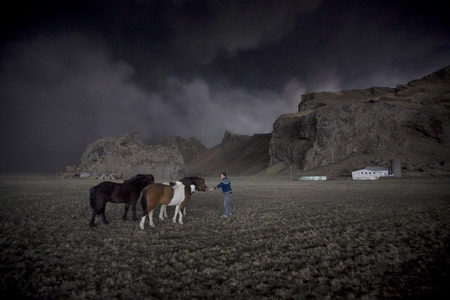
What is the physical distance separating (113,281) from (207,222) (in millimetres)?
6761

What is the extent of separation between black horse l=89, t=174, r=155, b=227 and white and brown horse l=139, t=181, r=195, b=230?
5.85 ft

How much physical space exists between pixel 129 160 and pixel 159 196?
385 feet

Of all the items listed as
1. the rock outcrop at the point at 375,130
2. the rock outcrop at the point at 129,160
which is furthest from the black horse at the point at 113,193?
the rock outcrop at the point at 129,160

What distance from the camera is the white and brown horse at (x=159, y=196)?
32.3 feet

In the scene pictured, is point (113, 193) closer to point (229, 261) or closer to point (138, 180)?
point (138, 180)

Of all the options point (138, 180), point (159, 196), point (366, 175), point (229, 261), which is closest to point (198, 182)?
point (138, 180)

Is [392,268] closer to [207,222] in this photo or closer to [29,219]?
[207,222]

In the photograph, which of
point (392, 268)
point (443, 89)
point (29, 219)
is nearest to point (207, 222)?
point (392, 268)

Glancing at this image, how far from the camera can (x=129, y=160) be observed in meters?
119

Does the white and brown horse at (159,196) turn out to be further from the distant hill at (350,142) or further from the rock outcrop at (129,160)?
the rock outcrop at (129,160)

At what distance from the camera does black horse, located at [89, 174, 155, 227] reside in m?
10.7

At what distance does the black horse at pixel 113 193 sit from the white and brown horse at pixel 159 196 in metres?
1.78

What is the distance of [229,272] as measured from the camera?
17.5ft

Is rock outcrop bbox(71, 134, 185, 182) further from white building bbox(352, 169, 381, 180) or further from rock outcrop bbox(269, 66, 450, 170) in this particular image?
white building bbox(352, 169, 381, 180)
